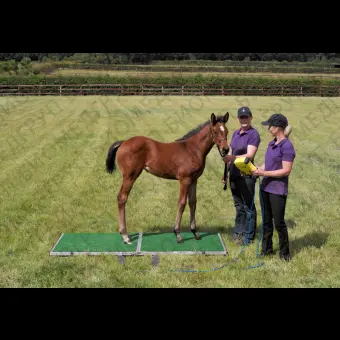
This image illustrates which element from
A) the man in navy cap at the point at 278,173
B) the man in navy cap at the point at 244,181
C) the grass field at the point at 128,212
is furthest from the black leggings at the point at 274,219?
the man in navy cap at the point at 244,181

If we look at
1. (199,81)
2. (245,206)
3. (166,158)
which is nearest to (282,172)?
(245,206)

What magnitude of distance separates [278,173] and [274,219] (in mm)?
780

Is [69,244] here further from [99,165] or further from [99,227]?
[99,165]

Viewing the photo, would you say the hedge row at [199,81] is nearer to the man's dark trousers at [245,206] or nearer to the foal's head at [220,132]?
the man's dark trousers at [245,206]

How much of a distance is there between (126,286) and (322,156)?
11.5 meters

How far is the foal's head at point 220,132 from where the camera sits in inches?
229

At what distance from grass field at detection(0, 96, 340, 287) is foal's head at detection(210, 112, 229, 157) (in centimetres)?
181

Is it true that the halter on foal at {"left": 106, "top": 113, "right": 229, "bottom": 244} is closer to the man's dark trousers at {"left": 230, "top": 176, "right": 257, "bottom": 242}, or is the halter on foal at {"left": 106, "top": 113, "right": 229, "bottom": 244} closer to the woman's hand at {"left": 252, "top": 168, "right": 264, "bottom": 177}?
the man's dark trousers at {"left": 230, "top": 176, "right": 257, "bottom": 242}

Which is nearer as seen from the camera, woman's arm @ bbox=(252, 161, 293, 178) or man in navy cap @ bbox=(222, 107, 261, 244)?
woman's arm @ bbox=(252, 161, 293, 178)

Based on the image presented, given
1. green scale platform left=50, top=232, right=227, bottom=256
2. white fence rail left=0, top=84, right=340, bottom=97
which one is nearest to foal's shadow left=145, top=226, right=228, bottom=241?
green scale platform left=50, top=232, right=227, bottom=256

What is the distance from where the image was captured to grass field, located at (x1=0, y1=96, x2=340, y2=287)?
5410 millimetres

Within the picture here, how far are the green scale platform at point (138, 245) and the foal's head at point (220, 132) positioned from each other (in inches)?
66.9

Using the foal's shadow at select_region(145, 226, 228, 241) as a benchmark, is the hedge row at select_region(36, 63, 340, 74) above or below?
below

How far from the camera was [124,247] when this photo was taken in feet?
Answer: 20.9
